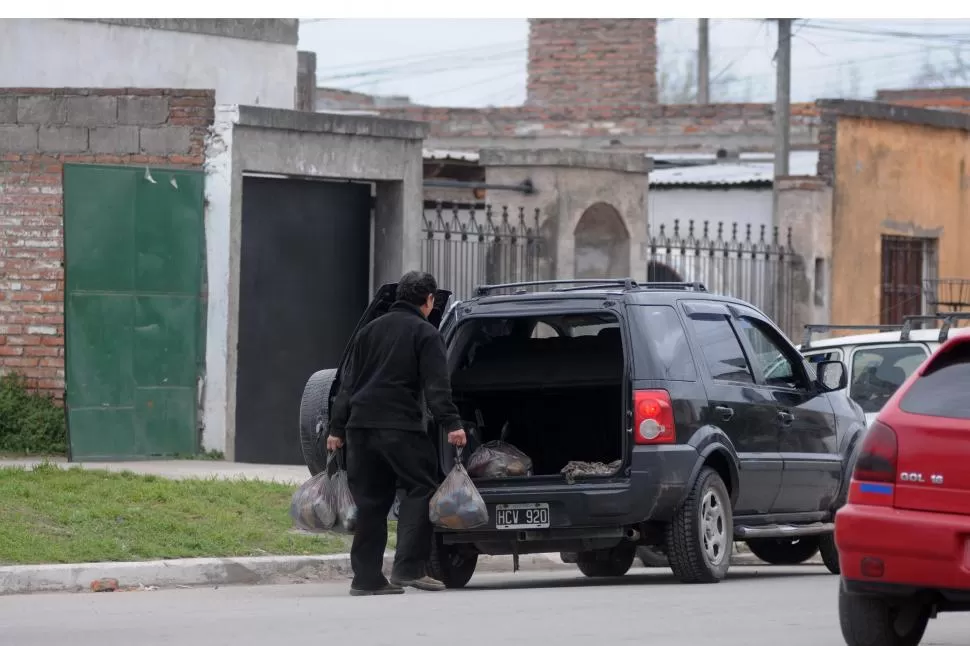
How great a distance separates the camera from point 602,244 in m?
21.5

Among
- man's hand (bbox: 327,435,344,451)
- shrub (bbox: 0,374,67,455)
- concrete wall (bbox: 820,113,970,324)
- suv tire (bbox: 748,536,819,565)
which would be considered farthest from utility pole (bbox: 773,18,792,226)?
man's hand (bbox: 327,435,344,451)

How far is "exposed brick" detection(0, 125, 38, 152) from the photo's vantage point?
1736cm

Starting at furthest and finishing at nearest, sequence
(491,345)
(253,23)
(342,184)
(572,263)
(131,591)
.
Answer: (253,23) → (572,263) → (342,184) → (491,345) → (131,591)

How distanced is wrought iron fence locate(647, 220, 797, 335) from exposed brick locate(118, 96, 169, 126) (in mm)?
7115

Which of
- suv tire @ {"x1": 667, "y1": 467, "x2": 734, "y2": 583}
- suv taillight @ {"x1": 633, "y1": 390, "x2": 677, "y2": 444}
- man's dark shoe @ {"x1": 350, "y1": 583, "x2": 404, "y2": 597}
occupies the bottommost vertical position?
man's dark shoe @ {"x1": 350, "y1": 583, "x2": 404, "y2": 597}

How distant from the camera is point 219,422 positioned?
17.3m

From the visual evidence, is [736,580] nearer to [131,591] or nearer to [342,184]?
[131,591]

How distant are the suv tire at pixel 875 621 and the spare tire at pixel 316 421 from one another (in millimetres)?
4390

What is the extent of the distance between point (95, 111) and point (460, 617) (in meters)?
9.50

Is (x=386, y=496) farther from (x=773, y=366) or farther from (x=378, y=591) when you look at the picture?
(x=773, y=366)

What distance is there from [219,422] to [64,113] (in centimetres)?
331

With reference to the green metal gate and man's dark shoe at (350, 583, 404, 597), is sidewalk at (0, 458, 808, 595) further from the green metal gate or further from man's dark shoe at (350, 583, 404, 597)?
the green metal gate

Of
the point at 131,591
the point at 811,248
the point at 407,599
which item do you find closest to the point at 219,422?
the point at 131,591

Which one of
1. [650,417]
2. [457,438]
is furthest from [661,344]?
[457,438]
